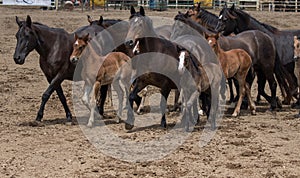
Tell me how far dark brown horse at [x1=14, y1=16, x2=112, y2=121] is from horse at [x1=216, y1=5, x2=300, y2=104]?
3377 mm

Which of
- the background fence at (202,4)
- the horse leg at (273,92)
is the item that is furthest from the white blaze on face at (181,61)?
the background fence at (202,4)

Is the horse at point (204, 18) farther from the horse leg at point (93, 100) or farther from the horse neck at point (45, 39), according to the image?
the horse leg at point (93, 100)

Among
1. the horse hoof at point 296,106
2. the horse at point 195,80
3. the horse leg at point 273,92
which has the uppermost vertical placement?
the horse at point 195,80

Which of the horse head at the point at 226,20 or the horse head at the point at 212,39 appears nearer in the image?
the horse head at the point at 212,39

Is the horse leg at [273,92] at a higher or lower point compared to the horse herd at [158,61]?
lower

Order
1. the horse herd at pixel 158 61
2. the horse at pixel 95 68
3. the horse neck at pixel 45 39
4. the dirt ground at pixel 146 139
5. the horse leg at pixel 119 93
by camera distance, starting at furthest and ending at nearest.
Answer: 1. the horse leg at pixel 119 93
2. the horse neck at pixel 45 39
3. the horse at pixel 95 68
4. the horse herd at pixel 158 61
5. the dirt ground at pixel 146 139

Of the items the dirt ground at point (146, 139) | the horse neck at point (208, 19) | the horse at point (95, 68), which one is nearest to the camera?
the dirt ground at point (146, 139)

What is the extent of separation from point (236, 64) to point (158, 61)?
169 cm

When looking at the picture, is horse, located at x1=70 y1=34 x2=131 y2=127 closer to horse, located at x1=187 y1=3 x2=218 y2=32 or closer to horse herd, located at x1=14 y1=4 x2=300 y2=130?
horse herd, located at x1=14 y1=4 x2=300 y2=130

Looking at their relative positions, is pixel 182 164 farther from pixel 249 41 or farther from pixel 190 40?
pixel 249 41

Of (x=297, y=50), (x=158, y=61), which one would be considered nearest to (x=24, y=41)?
(x=158, y=61)

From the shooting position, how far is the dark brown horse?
879 cm

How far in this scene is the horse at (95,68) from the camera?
8672 mm

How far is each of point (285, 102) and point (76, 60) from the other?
14.9 feet
